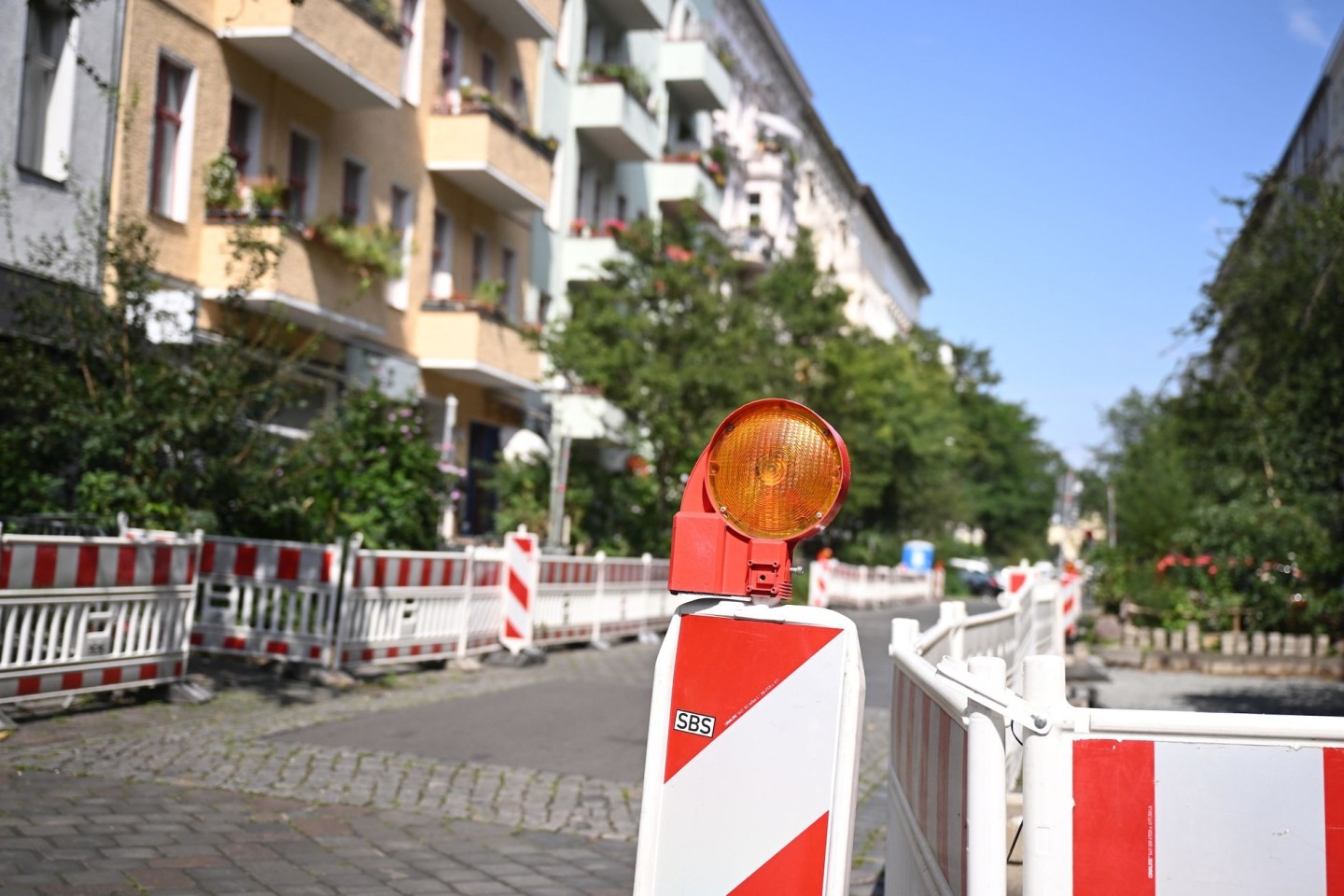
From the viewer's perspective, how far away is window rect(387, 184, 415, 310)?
24717 millimetres

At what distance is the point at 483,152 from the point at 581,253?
763 centimetres

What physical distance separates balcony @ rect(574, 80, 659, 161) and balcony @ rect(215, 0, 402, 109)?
34.1 feet

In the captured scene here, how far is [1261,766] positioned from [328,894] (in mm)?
4074

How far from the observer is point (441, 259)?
2700cm

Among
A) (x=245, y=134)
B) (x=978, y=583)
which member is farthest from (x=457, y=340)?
(x=978, y=583)

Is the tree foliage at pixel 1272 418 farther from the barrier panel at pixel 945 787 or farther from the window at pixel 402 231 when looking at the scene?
the window at pixel 402 231

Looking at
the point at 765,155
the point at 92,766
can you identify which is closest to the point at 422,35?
the point at 92,766

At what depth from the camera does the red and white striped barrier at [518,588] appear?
15.7 metres

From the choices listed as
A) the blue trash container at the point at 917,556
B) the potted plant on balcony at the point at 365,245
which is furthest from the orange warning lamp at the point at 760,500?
the blue trash container at the point at 917,556

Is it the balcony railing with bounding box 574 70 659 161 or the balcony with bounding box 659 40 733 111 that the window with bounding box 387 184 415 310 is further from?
the balcony with bounding box 659 40 733 111

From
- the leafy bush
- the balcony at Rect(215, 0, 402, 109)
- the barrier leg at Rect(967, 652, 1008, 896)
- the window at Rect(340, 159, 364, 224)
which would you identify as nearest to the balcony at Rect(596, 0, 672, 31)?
the window at Rect(340, 159, 364, 224)

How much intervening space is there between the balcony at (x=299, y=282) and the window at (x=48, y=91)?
7.31 ft

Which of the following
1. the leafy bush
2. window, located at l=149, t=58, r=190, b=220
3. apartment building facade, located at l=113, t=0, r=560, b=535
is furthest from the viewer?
apartment building facade, located at l=113, t=0, r=560, b=535

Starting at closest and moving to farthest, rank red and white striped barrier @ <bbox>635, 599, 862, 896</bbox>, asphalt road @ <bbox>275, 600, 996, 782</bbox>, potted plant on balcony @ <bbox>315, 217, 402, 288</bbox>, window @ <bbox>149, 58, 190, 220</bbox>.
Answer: red and white striped barrier @ <bbox>635, 599, 862, 896</bbox>
asphalt road @ <bbox>275, 600, 996, 782</bbox>
window @ <bbox>149, 58, 190, 220</bbox>
potted plant on balcony @ <bbox>315, 217, 402, 288</bbox>
